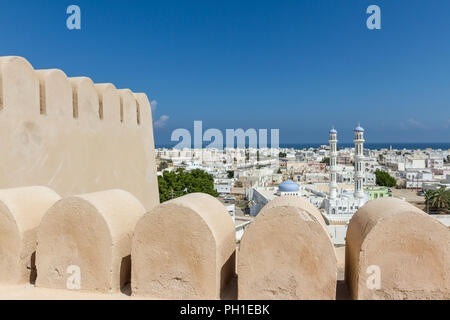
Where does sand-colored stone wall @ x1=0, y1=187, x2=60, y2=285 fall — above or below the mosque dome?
above

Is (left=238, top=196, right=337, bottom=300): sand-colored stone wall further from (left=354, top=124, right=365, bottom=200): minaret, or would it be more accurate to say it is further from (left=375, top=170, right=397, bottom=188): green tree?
(left=375, top=170, right=397, bottom=188): green tree

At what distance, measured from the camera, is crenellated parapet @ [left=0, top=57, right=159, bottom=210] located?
399cm

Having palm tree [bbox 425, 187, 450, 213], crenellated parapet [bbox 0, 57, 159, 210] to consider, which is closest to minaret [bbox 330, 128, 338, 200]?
palm tree [bbox 425, 187, 450, 213]

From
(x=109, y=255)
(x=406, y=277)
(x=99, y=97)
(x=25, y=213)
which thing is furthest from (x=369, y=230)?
(x=99, y=97)

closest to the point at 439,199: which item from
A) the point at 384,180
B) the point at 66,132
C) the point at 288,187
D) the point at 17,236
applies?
the point at 288,187

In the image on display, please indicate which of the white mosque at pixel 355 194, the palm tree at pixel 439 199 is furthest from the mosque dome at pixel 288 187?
the palm tree at pixel 439 199

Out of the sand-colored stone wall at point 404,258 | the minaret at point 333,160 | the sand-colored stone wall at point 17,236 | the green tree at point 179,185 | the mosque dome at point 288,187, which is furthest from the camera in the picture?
the mosque dome at point 288,187

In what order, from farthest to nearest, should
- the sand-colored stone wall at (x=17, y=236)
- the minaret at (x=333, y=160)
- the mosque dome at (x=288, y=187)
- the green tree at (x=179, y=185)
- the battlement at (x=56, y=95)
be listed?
1. the mosque dome at (x=288, y=187)
2. the minaret at (x=333, y=160)
3. the green tree at (x=179, y=185)
4. the battlement at (x=56, y=95)
5. the sand-colored stone wall at (x=17, y=236)

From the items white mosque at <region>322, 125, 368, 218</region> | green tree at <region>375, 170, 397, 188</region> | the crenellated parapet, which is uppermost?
the crenellated parapet

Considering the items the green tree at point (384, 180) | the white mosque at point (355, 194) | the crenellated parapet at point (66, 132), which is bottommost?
the green tree at point (384, 180)

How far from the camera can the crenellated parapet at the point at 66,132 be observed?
399 centimetres

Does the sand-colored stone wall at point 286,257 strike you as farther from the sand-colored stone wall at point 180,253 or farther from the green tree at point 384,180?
the green tree at point 384,180

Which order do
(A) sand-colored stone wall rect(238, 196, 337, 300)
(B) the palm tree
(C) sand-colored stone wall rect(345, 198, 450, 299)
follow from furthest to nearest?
(B) the palm tree → (A) sand-colored stone wall rect(238, 196, 337, 300) → (C) sand-colored stone wall rect(345, 198, 450, 299)
